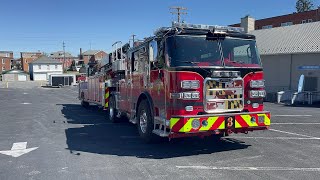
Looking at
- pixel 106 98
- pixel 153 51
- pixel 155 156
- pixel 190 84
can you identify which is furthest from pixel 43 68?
pixel 190 84

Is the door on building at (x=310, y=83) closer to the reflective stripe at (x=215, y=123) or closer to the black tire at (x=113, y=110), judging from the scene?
the black tire at (x=113, y=110)

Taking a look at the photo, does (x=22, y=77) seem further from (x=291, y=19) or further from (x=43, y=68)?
(x=291, y=19)

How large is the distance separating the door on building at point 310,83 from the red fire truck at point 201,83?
2110 centimetres

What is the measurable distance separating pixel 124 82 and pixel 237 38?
4292mm

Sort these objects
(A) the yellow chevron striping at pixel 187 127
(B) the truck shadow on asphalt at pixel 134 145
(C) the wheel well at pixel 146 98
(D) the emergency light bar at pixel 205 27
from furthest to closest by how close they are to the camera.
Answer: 1. (C) the wheel well at pixel 146 98
2. (B) the truck shadow on asphalt at pixel 134 145
3. (D) the emergency light bar at pixel 205 27
4. (A) the yellow chevron striping at pixel 187 127

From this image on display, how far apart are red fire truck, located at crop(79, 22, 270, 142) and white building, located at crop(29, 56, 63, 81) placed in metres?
95.5

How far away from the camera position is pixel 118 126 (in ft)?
39.6

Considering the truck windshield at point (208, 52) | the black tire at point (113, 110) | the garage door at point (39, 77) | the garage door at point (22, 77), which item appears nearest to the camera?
the truck windshield at point (208, 52)

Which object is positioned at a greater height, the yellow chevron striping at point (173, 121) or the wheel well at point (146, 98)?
the wheel well at point (146, 98)

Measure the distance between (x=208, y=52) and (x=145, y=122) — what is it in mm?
2444

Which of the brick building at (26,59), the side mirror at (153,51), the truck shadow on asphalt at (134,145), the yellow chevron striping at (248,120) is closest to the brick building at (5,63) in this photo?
the brick building at (26,59)

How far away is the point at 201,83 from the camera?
724 cm

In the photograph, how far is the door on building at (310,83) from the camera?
26766mm

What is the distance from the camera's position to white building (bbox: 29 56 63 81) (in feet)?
322
